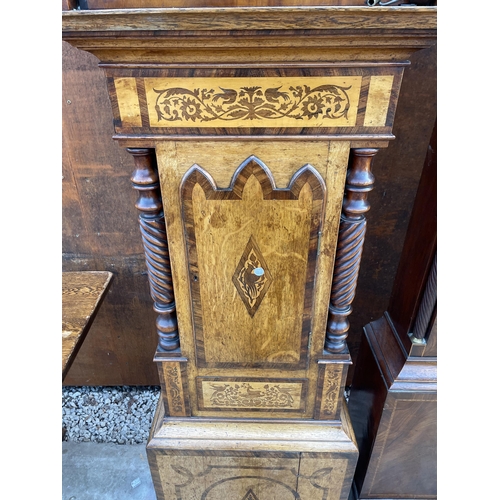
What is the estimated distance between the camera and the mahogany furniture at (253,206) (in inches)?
25.1

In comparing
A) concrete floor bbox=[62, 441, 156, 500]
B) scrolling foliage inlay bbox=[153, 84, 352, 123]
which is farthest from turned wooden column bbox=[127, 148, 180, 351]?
concrete floor bbox=[62, 441, 156, 500]

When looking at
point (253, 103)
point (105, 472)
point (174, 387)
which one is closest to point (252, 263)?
point (253, 103)

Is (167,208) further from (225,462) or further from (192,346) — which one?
(225,462)

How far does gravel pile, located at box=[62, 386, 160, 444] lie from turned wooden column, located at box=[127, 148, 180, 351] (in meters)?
0.87

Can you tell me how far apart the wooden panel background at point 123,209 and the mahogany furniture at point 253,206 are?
482mm

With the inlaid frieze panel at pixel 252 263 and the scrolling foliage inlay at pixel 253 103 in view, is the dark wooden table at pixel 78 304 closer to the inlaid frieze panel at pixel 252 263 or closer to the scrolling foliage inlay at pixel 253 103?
the inlaid frieze panel at pixel 252 263

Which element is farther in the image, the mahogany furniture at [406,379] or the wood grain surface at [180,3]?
the mahogany furniture at [406,379]

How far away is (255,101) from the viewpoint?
71 centimetres

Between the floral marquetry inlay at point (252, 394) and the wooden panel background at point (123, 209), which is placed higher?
the wooden panel background at point (123, 209)

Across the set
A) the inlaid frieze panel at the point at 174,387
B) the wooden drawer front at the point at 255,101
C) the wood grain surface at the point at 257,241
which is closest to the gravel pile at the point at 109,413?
the inlaid frieze panel at the point at 174,387

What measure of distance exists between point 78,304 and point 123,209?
359 mm

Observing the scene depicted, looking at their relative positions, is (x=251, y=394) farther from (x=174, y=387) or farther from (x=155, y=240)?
(x=155, y=240)

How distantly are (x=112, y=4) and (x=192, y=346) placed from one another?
0.74m

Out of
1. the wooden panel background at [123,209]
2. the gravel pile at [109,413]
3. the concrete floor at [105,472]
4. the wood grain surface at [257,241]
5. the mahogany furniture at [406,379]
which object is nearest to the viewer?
the wood grain surface at [257,241]
